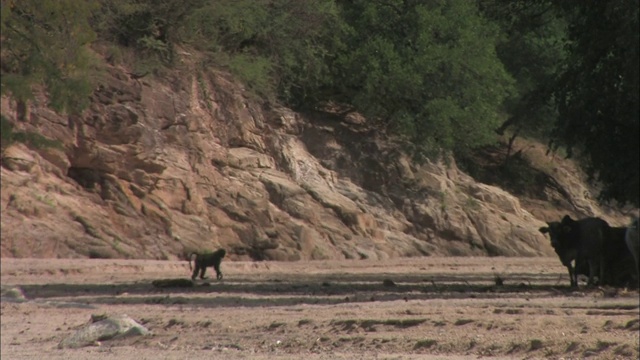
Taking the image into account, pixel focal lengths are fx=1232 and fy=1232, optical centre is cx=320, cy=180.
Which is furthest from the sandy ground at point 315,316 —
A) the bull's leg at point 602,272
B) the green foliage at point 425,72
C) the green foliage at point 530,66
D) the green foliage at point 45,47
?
the green foliage at point 530,66

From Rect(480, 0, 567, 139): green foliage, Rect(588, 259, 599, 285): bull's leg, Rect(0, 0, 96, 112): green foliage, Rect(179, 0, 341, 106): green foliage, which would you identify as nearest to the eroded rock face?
Rect(179, 0, 341, 106): green foliage

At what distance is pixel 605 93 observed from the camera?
23.7 m

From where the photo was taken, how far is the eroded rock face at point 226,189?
32906 mm

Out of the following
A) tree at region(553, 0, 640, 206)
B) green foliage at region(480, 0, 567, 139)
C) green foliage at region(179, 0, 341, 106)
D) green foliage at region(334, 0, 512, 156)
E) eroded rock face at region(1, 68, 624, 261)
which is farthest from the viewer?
green foliage at region(480, 0, 567, 139)

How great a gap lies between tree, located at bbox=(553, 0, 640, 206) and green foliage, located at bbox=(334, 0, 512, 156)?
17.9 metres

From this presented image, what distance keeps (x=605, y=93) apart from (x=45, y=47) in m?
10.7

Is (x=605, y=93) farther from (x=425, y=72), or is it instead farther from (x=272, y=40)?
(x=272, y=40)

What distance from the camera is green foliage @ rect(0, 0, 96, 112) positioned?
61.6 ft

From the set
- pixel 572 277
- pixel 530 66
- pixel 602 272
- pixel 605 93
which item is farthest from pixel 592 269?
pixel 530 66

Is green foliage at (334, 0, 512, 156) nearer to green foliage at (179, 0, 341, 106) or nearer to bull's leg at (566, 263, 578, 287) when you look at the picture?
green foliage at (179, 0, 341, 106)

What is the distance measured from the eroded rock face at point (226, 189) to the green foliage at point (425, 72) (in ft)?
4.96

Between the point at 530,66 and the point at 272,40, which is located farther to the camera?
the point at 530,66

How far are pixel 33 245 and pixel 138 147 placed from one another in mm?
6052

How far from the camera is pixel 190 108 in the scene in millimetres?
39156
